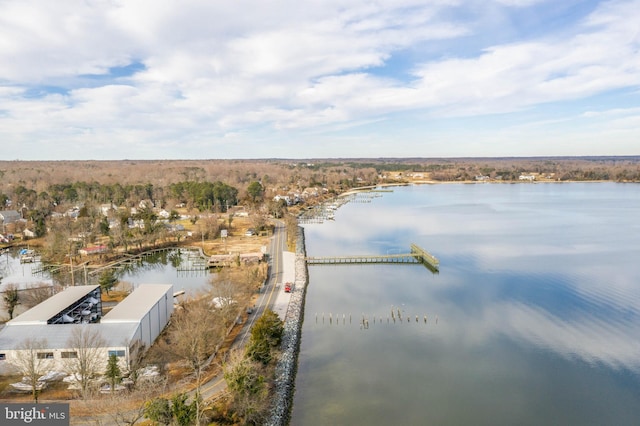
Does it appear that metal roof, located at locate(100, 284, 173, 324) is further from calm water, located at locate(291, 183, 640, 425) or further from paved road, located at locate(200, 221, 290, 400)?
calm water, located at locate(291, 183, 640, 425)

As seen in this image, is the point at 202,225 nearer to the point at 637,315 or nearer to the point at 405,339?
the point at 405,339

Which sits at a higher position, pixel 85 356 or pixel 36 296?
pixel 85 356

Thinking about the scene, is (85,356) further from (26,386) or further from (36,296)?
(36,296)

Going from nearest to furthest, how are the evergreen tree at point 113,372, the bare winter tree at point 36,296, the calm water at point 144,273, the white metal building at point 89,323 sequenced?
the evergreen tree at point 113,372 → the white metal building at point 89,323 → the bare winter tree at point 36,296 → the calm water at point 144,273

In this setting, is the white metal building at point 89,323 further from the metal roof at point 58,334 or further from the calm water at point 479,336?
the calm water at point 479,336

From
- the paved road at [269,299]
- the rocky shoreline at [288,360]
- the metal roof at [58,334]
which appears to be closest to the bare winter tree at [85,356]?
the metal roof at [58,334]

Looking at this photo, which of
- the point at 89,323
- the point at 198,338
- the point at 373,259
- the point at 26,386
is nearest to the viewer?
the point at 26,386

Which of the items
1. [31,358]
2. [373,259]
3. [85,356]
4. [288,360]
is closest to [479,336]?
[288,360]
